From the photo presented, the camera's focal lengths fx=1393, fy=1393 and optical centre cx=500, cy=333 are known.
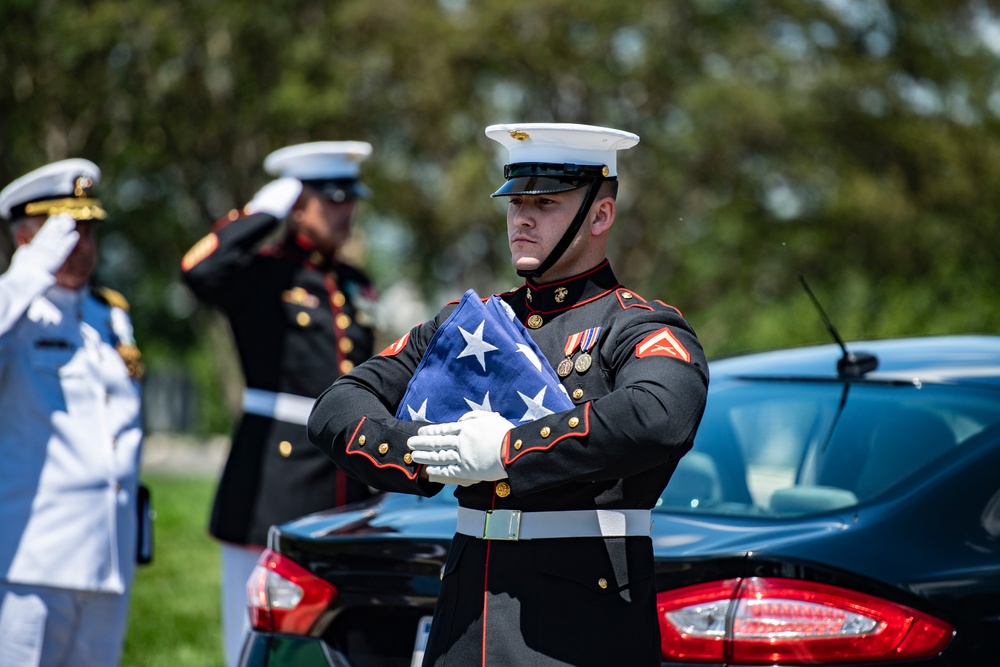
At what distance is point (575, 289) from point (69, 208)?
96.4 inches

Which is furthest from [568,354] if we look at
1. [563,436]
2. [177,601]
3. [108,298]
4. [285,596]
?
[177,601]

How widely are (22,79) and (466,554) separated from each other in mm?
14815

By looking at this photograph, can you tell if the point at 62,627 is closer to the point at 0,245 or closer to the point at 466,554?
the point at 466,554

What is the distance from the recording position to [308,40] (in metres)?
17.4

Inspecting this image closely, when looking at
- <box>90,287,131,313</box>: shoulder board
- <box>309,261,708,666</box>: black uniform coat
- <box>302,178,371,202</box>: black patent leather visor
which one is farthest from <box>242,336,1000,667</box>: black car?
<box>302,178,371,202</box>: black patent leather visor

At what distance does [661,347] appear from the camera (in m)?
2.46

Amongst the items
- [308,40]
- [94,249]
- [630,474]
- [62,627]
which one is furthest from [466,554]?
[308,40]

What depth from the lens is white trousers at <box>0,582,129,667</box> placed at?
4.09m

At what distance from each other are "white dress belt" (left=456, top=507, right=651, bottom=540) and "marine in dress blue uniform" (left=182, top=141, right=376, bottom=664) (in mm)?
2517

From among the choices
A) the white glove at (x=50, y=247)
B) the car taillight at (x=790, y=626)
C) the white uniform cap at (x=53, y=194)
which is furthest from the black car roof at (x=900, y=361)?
the white uniform cap at (x=53, y=194)

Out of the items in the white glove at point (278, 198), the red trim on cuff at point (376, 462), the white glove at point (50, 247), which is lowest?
the red trim on cuff at point (376, 462)

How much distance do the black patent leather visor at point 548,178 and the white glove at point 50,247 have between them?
6.76 ft

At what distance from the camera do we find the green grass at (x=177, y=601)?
643 cm

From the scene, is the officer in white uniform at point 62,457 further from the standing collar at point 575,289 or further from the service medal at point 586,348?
the service medal at point 586,348
